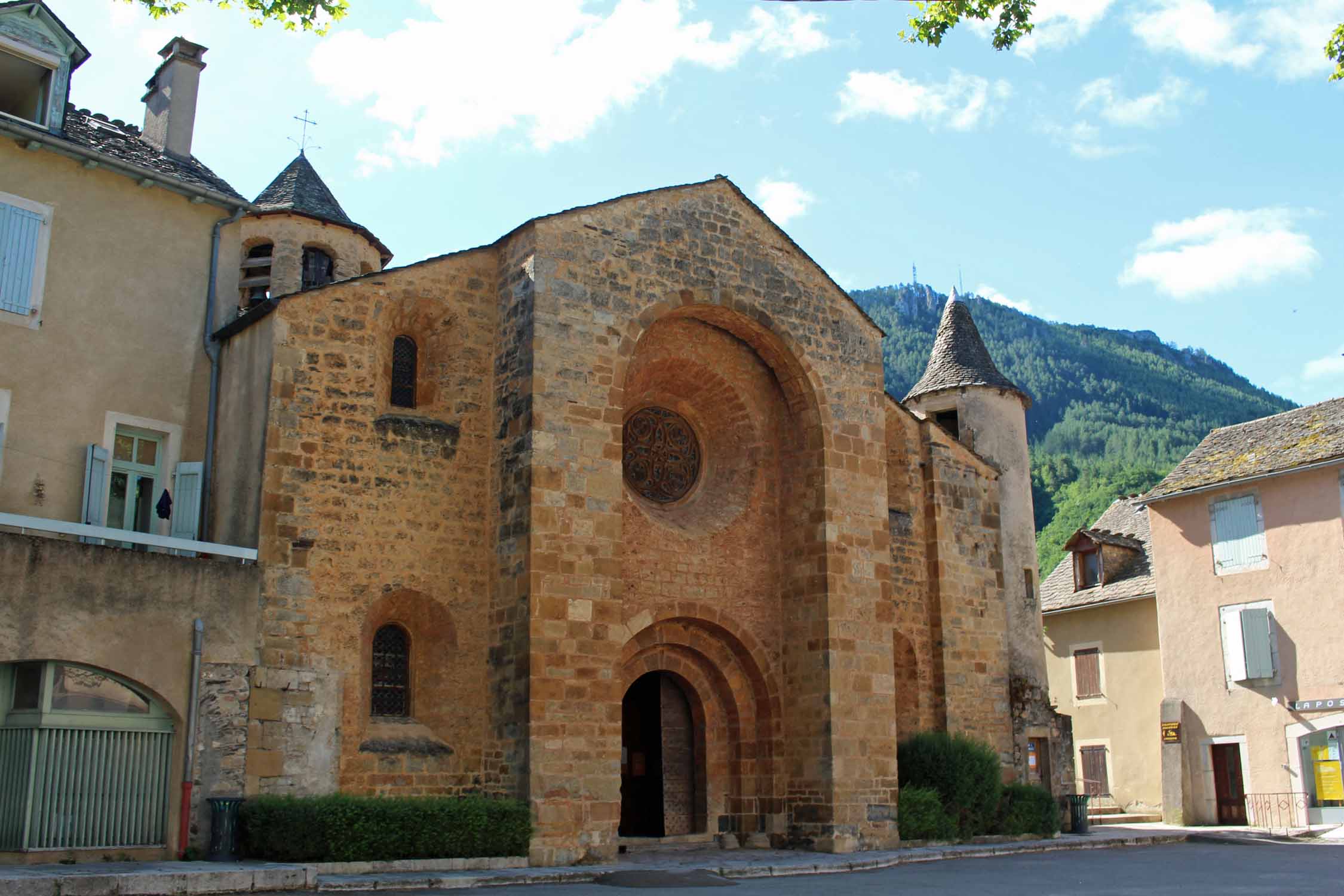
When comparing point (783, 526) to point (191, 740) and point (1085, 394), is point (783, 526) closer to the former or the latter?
point (191, 740)

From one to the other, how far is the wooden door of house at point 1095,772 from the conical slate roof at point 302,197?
2095 cm

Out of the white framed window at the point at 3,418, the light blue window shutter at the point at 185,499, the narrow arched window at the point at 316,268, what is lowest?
the light blue window shutter at the point at 185,499

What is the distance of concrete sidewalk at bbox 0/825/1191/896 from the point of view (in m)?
10.1

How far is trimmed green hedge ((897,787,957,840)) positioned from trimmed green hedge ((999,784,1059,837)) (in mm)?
1527

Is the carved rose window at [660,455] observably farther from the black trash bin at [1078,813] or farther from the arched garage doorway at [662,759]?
the black trash bin at [1078,813]

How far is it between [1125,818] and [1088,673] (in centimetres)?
398

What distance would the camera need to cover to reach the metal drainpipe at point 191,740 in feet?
42.1

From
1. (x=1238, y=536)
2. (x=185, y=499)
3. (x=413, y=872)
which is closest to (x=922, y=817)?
(x=413, y=872)

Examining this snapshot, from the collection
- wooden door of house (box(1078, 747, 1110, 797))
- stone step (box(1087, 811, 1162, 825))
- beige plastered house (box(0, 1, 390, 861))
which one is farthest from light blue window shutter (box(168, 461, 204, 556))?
wooden door of house (box(1078, 747, 1110, 797))

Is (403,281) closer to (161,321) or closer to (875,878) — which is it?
(161,321)

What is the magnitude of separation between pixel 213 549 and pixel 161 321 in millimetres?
3808

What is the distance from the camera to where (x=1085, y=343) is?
11056 cm

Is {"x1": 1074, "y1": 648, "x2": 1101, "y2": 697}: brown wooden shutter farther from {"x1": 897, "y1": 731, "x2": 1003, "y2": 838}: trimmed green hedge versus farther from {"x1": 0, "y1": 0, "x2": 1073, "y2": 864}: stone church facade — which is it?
{"x1": 897, "y1": 731, "x2": 1003, "y2": 838}: trimmed green hedge

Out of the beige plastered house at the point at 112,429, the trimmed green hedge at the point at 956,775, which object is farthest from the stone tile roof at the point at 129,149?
the trimmed green hedge at the point at 956,775
